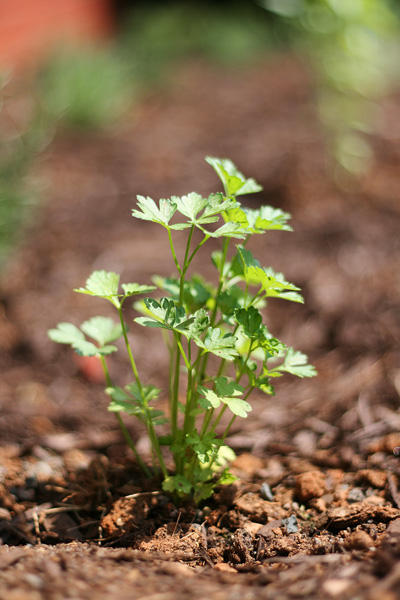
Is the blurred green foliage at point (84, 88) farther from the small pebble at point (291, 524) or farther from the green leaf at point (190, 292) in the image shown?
the small pebble at point (291, 524)

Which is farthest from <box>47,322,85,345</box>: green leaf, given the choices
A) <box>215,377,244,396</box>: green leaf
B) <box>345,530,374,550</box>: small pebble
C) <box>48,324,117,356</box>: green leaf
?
<box>345,530,374,550</box>: small pebble

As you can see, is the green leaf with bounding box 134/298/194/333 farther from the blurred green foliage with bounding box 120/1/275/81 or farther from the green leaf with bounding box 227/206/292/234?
the blurred green foliage with bounding box 120/1/275/81

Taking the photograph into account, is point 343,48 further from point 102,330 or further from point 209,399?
point 209,399

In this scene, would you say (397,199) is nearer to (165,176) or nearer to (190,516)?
(165,176)

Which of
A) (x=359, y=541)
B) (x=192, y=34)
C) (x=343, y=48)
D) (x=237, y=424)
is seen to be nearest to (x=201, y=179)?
(x=343, y=48)

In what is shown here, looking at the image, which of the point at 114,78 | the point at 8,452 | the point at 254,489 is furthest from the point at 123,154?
the point at 254,489
